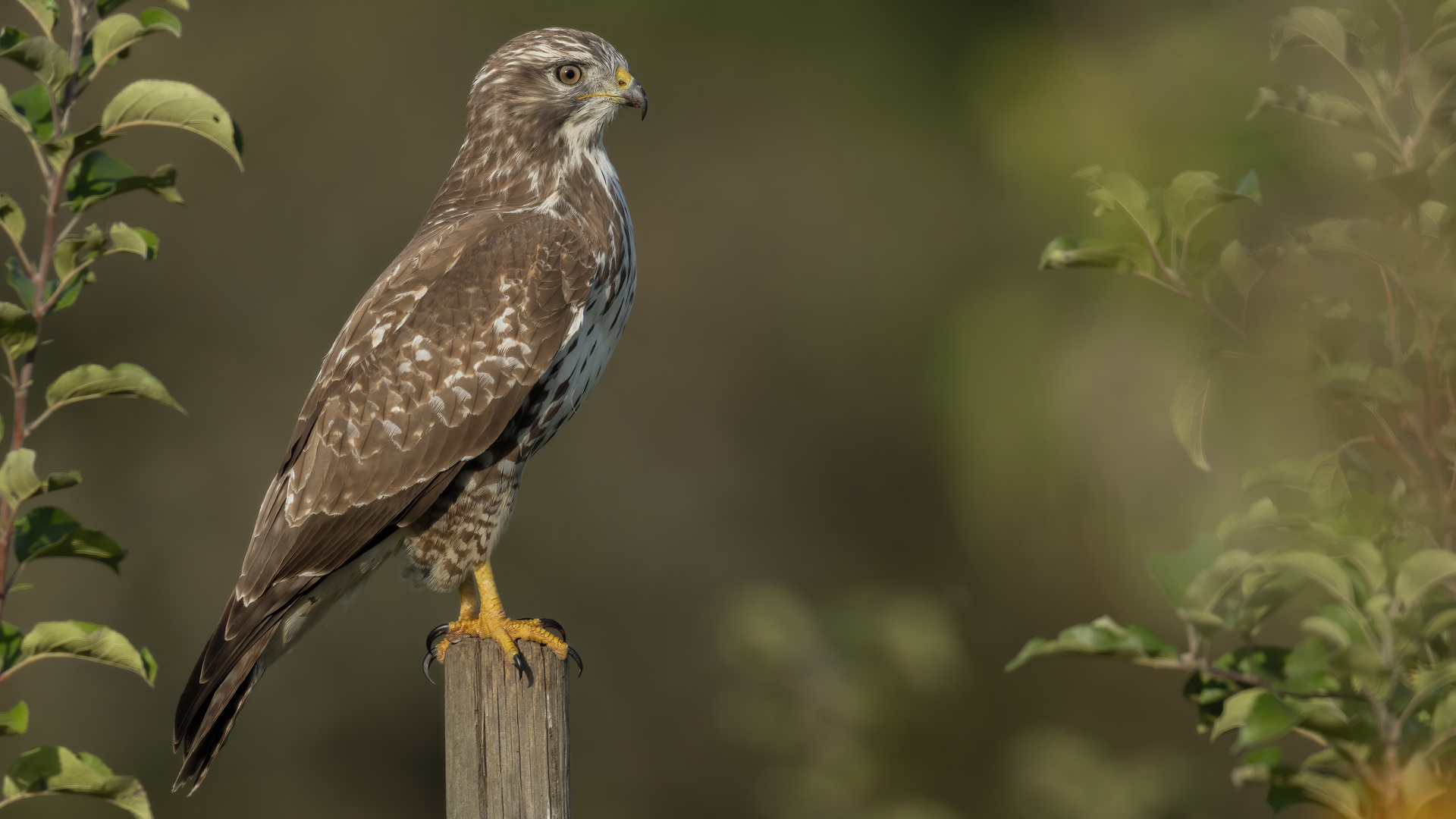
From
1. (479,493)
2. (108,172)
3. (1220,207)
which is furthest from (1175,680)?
(108,172)

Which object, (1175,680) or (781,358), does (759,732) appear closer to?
(1175,680)

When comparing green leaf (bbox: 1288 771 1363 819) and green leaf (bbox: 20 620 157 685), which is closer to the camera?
green leaf (bbox: 1288 771 1363 819)

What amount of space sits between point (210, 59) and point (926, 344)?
5750 mm

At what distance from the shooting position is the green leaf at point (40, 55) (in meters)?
2.09

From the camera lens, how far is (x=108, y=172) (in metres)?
2.22

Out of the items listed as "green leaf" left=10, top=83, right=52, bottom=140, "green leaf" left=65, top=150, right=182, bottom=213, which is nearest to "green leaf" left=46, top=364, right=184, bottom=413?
"green leaf" left=65, top=150, right=182, bottom=213

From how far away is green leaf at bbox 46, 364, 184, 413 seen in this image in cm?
223

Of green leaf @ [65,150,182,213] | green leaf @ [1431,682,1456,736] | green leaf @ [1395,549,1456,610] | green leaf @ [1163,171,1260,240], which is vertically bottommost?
green leaf @ [1431,682,1456,736]

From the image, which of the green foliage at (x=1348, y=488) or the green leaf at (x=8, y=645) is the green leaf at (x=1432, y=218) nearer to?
the green foliage at (x=1348, y=488)

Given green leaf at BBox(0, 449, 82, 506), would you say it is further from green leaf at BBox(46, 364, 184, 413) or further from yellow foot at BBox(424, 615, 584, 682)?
yellow foot at BBox(424, 615, 584, 682)

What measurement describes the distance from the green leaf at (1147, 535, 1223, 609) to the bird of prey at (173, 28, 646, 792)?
172cm

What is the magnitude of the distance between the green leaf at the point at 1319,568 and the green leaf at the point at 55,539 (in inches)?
67.2

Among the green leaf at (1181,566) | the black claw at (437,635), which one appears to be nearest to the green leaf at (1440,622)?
the green leaf at (1181,566)

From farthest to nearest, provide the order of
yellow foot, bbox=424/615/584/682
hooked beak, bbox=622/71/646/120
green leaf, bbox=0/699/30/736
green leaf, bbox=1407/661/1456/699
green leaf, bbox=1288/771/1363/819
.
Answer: hooked beak, bbox=622/71/646/120, yellow foot, bbox=424/615/584/682, green leaf, bbox=0/699/30/736, green leaf, bbox=1288/771/1363/819, green leaf, bbox=1407/661/1456/699
